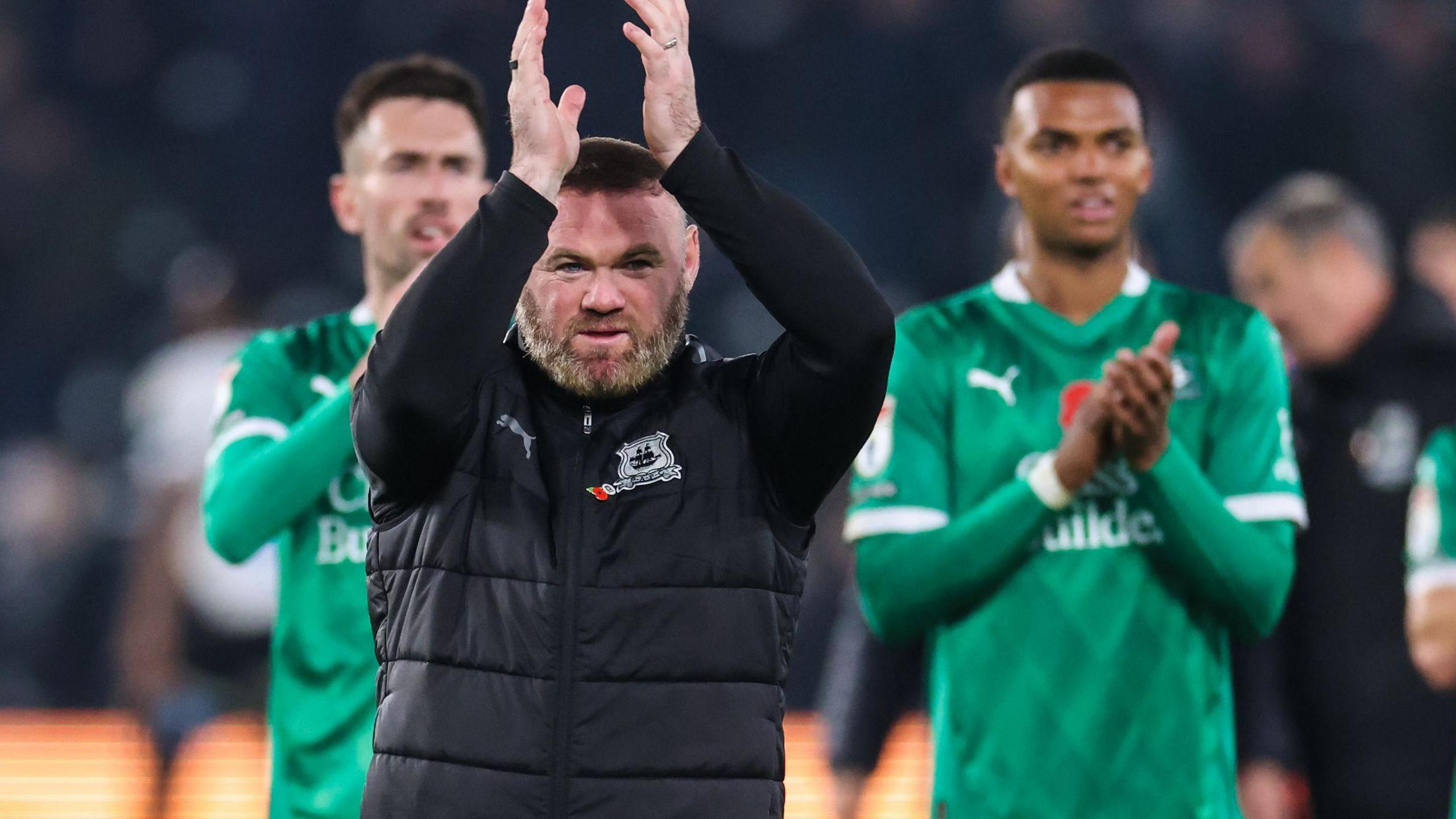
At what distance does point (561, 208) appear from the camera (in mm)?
2373

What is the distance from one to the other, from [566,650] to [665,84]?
72 centimetres

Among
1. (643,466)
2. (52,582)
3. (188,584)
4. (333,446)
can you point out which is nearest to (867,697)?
(333,446)

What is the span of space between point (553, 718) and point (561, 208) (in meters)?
0.67

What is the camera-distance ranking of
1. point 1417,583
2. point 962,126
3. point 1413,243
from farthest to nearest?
point 962,126
point 1413,243
point 1417,583

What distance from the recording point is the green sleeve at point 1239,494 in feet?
9.39

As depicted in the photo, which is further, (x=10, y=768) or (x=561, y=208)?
(x=10, y=768)

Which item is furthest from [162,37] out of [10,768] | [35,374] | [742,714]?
[742,714]

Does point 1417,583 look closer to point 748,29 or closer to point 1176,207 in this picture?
point 1176,207

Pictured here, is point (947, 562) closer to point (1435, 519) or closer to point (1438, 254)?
point (1435, 519)

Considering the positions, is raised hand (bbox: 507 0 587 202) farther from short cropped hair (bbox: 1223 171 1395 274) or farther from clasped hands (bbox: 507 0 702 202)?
short cropped hair (bbox: 1223 171 1395 274)

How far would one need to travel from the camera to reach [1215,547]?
113 inches

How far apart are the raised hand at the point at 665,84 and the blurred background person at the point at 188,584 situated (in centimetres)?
313

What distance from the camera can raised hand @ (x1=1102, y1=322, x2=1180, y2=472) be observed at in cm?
274

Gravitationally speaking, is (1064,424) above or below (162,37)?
below
